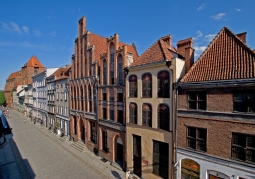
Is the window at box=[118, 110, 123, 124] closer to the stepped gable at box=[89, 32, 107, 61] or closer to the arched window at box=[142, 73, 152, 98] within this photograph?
the arched window at box=[142, 73, 152, 98]

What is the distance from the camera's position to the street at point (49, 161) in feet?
56.0

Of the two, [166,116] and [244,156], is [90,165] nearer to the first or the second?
[166,116]

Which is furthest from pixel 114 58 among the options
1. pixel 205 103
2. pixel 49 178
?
pixel 49 178

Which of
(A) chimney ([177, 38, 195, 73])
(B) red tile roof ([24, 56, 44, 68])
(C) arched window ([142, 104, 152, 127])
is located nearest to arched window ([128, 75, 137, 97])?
(C) arched window ([142, 104, 152, 127])

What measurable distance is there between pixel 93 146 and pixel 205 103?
17.5 m

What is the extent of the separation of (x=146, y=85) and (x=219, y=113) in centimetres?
676

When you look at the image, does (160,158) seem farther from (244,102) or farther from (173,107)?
(244,102)

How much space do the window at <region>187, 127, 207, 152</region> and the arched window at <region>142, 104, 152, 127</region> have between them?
151 inches

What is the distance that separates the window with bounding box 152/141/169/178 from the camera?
13.6 meters

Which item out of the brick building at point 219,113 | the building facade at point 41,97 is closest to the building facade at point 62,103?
the building facade at point 41,97

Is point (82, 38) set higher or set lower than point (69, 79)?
higher

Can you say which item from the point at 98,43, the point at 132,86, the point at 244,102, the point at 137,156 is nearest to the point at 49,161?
the point at 137,156

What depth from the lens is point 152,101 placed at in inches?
564

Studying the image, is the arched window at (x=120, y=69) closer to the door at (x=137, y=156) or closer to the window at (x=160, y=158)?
the door at (x=137, y=156)
